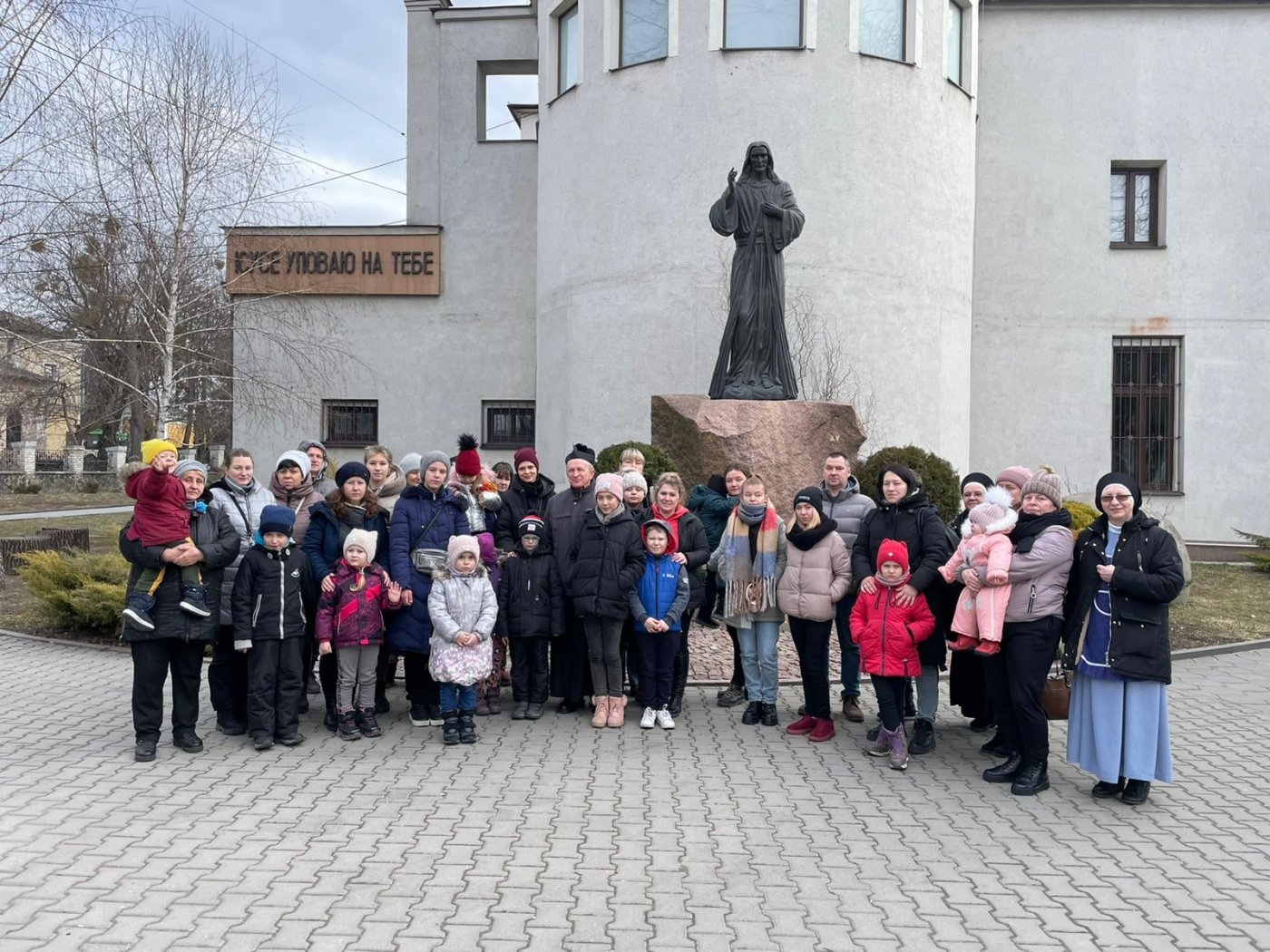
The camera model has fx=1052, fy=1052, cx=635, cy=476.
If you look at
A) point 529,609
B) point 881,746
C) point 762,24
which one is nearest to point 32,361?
point 529,609

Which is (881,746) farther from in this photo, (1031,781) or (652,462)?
(652,462)

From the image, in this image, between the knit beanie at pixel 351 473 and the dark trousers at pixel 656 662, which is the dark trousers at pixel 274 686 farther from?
the dark trousers at pixel 656 662

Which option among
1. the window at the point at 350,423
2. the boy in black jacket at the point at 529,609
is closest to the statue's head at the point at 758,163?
the boy in black jacket at the point at 529,609

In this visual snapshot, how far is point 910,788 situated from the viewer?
576 cm

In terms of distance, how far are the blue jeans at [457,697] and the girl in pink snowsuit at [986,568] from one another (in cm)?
296

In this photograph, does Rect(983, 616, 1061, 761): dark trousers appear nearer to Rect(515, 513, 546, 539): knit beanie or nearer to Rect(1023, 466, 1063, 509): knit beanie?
Rect(1023, 466, 1063, 509): knit beanie

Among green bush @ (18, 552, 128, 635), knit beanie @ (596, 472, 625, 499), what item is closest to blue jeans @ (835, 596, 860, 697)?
knit beanie @ (596, 472, 625, 499)

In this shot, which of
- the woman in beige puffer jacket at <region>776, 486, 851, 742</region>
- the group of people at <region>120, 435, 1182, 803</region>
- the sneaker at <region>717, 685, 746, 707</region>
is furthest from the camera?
the sneaker at <region>717, 685, 746, 707</region>

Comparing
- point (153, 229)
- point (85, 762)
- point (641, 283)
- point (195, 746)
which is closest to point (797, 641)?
point (195, 746)

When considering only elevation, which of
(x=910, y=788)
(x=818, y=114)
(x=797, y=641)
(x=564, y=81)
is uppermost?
(x=564, y=81)

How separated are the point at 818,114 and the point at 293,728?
1361 centimetres

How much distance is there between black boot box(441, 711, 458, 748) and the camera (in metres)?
6.48

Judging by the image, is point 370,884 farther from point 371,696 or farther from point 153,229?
point 153,229

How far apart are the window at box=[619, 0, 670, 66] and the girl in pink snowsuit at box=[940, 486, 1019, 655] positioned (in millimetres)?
13194
